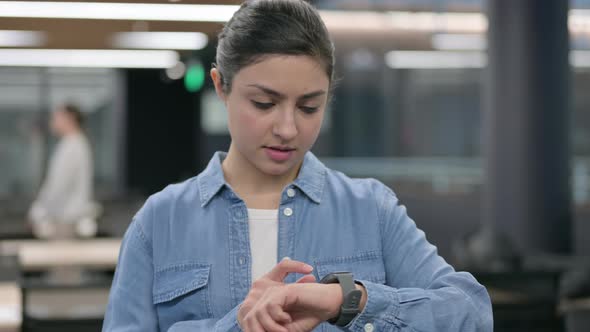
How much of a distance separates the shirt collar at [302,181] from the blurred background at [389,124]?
0.19 metres

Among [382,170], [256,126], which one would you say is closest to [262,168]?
[256,126]

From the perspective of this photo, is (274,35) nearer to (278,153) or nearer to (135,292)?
(278,153)

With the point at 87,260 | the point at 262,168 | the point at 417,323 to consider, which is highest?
the point at 262,168

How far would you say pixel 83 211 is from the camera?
6.74m

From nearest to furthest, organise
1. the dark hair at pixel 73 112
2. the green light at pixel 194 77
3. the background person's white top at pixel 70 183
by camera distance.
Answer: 1. the background person's white top at pixel 70 183
2. the dark hair at pixel 73 112
3. the green light at pixel 194 77

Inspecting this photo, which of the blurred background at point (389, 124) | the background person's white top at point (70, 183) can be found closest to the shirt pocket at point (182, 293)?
the blurred background at point (389, 124)

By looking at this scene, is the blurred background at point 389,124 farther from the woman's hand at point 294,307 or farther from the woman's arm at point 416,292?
the woman's hand at point 294,307

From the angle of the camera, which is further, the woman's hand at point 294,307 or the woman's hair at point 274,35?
the woman's hair at point 274,35

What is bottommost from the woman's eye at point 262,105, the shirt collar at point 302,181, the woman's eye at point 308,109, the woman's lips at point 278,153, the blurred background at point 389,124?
the blurred background at point 389,124

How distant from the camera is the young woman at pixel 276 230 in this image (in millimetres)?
1306

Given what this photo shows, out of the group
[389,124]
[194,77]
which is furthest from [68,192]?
[389,124]

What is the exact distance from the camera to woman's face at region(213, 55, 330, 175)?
1.30 m

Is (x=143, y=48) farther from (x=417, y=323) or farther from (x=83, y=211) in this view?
(x=417, y=323)

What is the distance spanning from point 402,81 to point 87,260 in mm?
11108
